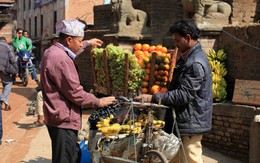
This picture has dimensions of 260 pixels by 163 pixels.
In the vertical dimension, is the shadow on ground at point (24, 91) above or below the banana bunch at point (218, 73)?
below

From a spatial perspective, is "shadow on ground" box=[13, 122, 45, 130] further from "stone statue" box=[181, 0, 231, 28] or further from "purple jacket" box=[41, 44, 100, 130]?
"purple jacket" box=[41, 44, 100, 130]

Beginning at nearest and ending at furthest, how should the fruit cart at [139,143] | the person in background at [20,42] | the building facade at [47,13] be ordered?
the fruit cart at [139,143] < the person in background at [20,42] < the building facade at [47,13]

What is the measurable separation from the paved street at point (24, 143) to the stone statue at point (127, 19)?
2347 mm

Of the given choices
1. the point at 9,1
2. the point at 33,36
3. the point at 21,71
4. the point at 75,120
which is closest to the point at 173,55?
the point at 75,120

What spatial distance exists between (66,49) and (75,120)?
2.27ft

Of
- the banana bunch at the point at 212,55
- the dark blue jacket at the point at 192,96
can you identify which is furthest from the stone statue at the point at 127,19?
the dark blue jacket at the point at 192,96

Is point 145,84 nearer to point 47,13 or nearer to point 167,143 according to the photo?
point 167,143

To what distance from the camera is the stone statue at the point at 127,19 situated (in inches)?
378

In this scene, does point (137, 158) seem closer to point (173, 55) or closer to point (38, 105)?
point (173, 55)

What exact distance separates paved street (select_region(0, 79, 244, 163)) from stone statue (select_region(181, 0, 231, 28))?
247 centimetres

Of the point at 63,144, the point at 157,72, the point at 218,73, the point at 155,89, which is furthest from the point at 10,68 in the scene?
the point at 63,144

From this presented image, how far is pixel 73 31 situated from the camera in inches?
143

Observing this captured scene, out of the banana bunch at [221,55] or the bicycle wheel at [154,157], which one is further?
the banana bunch at [221,55]

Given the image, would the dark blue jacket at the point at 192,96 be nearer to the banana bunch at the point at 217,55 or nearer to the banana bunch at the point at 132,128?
the banana bunch at the point at 132,128
